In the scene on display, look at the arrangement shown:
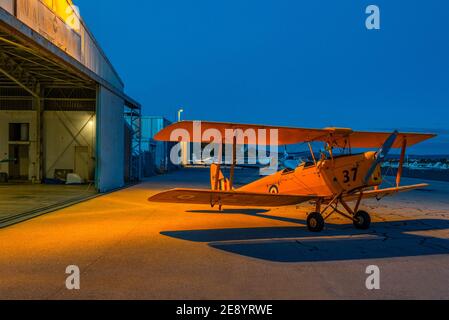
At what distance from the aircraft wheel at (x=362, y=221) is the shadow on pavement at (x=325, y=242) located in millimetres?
199

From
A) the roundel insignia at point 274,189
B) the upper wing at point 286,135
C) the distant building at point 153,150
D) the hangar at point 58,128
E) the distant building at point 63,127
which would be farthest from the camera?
the distant building at point 153,150

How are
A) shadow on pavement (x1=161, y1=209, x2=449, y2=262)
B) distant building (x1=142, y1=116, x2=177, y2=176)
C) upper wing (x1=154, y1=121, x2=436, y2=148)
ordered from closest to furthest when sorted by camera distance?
shadow on pavement (x1=161, y1=209, x2=449, y2=262), upper wing (x1=154, y1=121, x2=436, y2=148), distant building (x1=142, y1=116, x2=177, y2=176)

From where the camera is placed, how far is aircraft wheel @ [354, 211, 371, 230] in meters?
8.86

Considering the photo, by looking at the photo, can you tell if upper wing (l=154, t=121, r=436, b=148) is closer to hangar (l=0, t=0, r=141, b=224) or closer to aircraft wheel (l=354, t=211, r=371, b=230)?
aircraft wheel (l=354, t=211, r=371, b=230)

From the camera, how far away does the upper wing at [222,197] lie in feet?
23.0

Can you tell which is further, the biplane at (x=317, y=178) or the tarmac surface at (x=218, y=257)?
the biplane at (x=317, y=178)

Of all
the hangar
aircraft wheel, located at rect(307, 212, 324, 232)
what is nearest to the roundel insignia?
aircraft wheel, located at rect(307, 212, 324, 232)

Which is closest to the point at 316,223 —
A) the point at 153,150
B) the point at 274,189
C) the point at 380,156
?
the point at 274,189

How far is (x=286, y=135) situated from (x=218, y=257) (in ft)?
14.3

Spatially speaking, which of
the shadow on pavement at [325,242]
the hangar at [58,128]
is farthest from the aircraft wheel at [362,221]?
the hangar at [58,128]

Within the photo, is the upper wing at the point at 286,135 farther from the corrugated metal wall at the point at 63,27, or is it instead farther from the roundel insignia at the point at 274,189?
the corrugated metal wall at the point at 63,27

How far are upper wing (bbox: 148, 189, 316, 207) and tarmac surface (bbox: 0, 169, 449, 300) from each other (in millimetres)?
735
